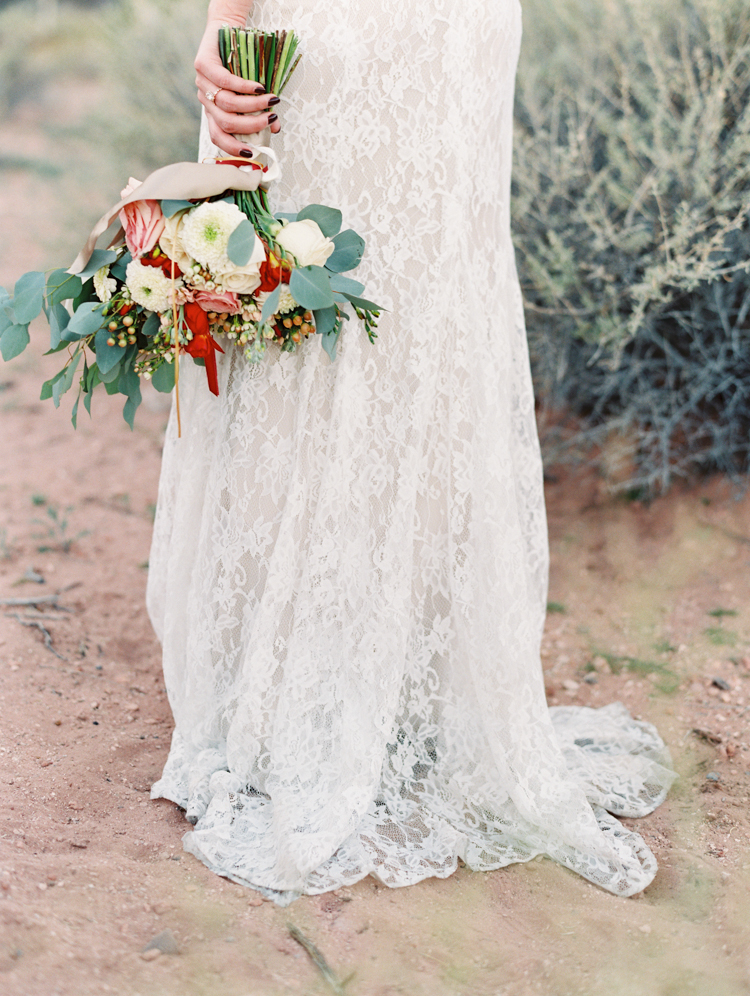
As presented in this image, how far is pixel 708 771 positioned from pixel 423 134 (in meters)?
1.59

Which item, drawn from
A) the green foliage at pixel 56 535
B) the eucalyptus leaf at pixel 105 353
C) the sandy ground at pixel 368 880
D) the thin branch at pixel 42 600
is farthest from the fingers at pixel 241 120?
the green foliage at pixel 56 535

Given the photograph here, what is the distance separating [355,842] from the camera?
166 centimetres

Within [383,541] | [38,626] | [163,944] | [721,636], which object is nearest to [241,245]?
[383,541]

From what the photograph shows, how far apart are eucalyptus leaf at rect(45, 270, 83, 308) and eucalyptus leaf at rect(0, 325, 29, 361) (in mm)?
90

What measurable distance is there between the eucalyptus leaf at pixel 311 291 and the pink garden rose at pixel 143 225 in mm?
243

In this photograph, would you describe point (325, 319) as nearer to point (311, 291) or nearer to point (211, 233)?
point (311, 291)

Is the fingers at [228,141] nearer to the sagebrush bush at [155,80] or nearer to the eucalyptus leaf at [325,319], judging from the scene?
the eucalyptus leaf at [325,319]

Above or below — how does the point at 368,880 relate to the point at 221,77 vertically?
below

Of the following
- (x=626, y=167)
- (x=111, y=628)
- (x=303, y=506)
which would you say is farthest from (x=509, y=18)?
(x=111, y=628)

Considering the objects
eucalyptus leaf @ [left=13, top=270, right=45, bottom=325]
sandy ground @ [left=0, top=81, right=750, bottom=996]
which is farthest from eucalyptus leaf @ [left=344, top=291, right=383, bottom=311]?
sandy ground @ [left=0, top=81, right=750, bottom=996]

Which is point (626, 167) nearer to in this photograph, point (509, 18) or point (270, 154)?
point (509, 18)

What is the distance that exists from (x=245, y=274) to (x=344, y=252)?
0.20 m

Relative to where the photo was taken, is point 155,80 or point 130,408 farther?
point 155,80

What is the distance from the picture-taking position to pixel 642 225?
2.74 m
